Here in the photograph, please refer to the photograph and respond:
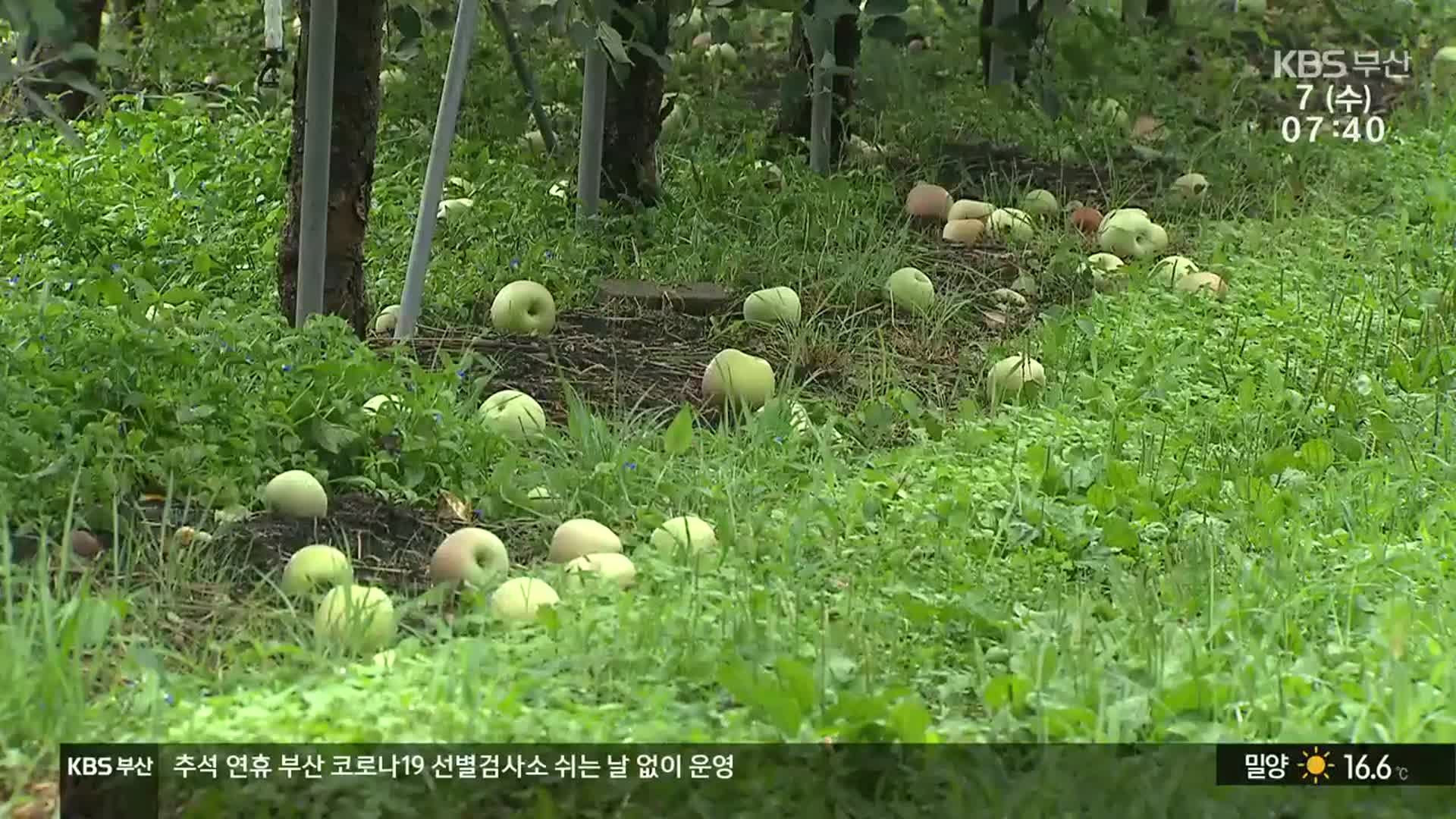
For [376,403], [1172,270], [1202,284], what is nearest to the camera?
[376,403]

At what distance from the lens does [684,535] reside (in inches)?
137

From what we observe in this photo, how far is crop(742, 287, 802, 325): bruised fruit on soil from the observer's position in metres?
5.07

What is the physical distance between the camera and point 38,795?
93.3 inches

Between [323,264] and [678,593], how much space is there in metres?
1.80

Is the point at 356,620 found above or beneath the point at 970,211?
beneath

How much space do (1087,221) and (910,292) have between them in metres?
1.02

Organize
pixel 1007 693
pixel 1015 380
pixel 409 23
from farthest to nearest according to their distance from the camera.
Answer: pixel 409 23 < pixel 1015 380 < pixel 1007 693

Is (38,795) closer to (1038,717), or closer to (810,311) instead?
(1038,717)

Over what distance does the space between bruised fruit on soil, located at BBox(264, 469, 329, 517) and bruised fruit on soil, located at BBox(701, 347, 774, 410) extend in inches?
47.0

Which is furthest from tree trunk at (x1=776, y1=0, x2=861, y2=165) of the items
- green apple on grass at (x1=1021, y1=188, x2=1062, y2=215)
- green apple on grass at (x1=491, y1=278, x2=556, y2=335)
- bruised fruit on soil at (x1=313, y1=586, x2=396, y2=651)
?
bruised fruit on soil at (x1=313, y1=586, x2=396, y2=651)

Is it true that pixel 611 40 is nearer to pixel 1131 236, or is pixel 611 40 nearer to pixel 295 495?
pixel 295 495

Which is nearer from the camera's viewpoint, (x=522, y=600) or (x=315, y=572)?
(x=522, y=600)

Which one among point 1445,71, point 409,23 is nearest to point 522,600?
point 409,23

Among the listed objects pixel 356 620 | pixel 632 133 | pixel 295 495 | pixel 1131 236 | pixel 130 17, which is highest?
pixel 130 17
